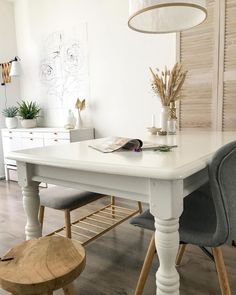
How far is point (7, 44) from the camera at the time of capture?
4371 mm

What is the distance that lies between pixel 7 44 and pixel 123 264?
12.7 feet

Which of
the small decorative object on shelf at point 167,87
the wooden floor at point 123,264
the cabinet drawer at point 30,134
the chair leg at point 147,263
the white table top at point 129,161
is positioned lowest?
the wooden floor at point 123,264

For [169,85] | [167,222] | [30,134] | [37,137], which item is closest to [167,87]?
[169,85]

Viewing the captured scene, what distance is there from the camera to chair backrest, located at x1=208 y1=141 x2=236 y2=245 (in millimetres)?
1021

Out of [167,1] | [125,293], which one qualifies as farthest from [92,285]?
[167,1]

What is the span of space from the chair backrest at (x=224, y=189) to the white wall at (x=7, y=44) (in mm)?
4013

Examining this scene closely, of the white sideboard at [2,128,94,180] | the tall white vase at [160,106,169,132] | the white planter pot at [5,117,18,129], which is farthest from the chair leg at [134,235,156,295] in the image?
the white planter pot at [5,117,18,129]

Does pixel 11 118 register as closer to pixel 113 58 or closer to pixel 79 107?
pixel 79 107

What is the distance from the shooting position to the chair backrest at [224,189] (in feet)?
3.35

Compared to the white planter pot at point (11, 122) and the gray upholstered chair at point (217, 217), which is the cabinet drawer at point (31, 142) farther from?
the gray upholstered chair at point (217, 217)

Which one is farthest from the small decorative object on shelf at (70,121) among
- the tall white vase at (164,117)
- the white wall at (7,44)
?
the tall white vase at (164,117)

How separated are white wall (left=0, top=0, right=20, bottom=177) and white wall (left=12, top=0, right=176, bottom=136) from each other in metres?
0.46

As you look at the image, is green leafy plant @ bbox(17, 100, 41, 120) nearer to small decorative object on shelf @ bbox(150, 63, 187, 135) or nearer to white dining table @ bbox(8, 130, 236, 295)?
small decorative object on shelf @ bbox(150, 63, 187, 135)

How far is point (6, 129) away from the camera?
4188mm
